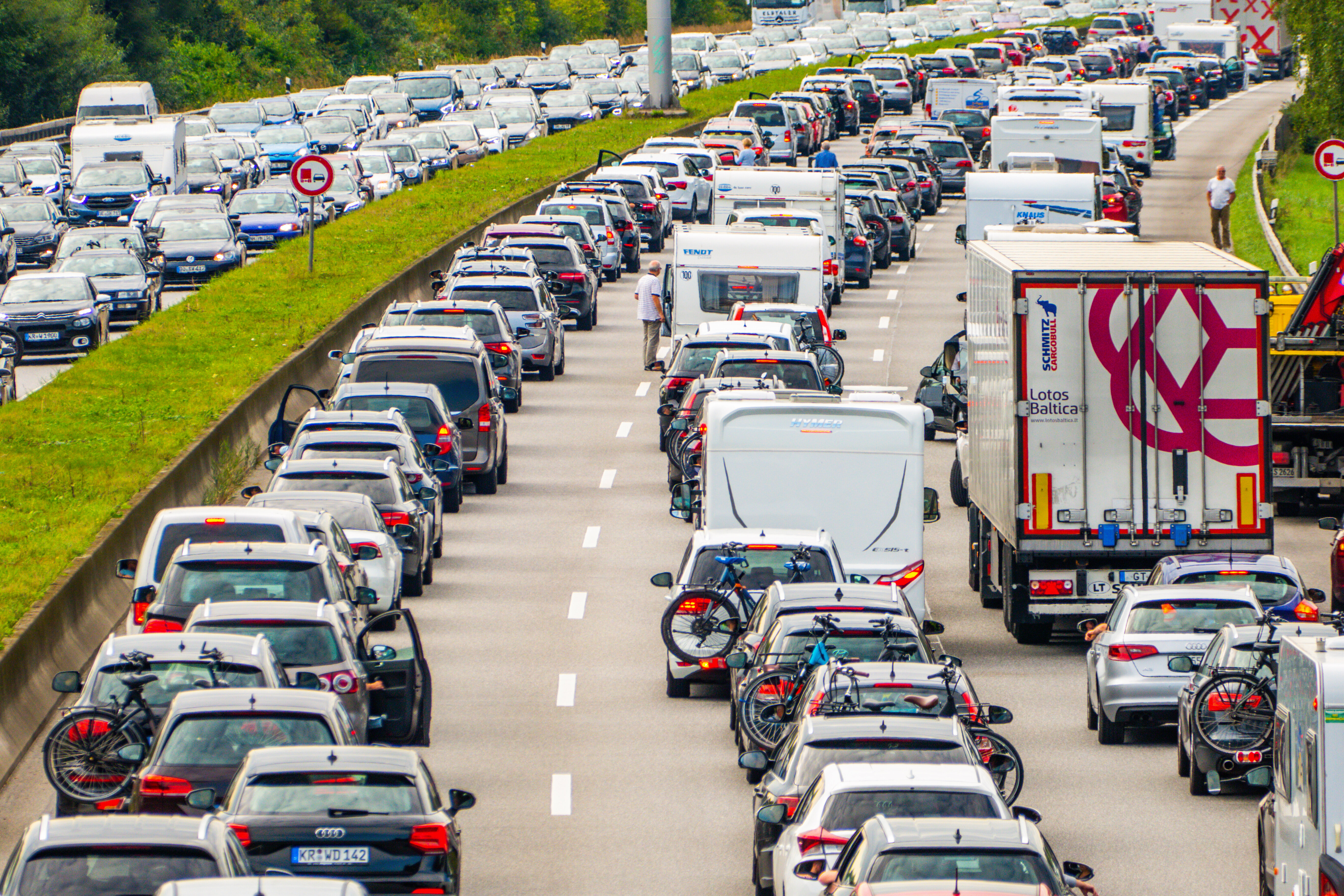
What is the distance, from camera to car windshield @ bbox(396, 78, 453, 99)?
81750 millimetres

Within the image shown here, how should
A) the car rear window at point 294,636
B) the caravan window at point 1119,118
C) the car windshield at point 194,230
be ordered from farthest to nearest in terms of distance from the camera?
the caravan window at point 1119,118 < the car windshield at point 194,230 < the car rear window at point 294,636

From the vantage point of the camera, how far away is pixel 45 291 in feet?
132

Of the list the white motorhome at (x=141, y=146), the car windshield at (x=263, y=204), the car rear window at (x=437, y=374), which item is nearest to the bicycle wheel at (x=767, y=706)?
the car rear window at (x=437, y=374)

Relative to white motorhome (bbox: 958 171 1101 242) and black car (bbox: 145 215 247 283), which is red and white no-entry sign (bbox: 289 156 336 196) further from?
white motorhome (bbox: 958 171 1101 242)

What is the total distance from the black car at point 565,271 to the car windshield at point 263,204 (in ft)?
36.5

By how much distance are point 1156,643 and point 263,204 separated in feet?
121

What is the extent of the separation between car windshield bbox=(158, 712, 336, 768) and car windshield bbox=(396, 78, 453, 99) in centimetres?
6862

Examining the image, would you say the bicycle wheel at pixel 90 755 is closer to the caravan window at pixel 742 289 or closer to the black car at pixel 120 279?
the caravan window at pixel 742 289

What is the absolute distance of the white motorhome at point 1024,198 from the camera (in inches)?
1716

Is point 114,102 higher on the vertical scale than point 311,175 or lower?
higher

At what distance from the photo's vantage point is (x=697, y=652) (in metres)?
20.5

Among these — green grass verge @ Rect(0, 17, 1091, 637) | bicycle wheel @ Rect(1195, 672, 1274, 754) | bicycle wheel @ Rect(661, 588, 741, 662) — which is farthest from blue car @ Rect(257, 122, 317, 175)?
bicycle wheel @ Rect(1195, 672, 1274, 754)

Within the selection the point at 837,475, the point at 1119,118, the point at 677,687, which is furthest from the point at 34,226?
the point at 677,687

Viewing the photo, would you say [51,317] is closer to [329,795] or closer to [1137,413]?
[1137,413]
